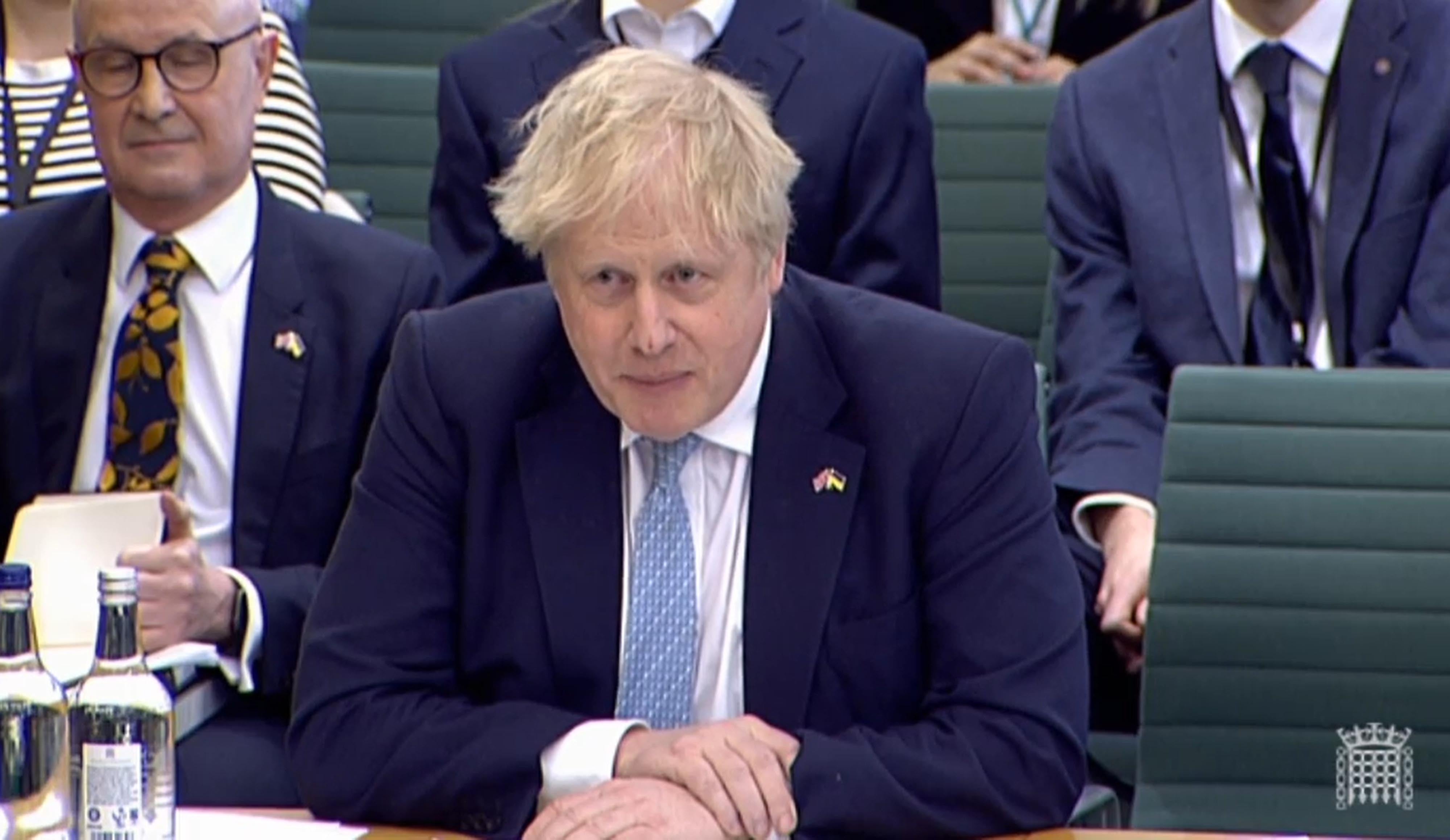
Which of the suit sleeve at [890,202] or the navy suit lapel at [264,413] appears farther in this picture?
the suit sleeve at [890,202]

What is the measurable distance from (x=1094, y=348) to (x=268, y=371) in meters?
1.31

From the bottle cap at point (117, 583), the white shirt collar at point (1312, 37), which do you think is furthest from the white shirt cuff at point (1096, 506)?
the bottle cap at point (117, 583)

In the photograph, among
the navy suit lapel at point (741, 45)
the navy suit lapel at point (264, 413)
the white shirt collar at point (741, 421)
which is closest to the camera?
the white shirt collar at point (741, 421)

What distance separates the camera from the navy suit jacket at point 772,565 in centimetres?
233

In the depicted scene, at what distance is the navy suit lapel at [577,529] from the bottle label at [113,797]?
1.88 feet

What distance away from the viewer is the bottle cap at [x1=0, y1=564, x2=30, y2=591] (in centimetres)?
196

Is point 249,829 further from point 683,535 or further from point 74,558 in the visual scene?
point 74,558

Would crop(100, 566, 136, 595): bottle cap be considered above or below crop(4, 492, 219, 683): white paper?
above

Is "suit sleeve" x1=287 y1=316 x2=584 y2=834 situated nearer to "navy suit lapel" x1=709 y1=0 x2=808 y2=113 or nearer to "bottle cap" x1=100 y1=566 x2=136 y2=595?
"bottle cap" x1=100 y1=566 x2=136 y2=595

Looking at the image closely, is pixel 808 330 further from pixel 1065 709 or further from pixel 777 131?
pixel 777 131

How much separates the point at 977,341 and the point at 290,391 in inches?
41.9

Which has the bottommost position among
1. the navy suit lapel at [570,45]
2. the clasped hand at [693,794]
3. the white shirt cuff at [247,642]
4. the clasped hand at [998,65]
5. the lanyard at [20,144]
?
the white shirt cuff at [247,642]

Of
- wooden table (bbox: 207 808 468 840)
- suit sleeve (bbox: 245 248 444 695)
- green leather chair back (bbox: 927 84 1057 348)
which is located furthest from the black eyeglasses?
green leather chair back (bbox: 927 84 1057 348)

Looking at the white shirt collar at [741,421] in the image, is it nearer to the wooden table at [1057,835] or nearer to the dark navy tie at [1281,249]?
the wooden table at [1057,835]
